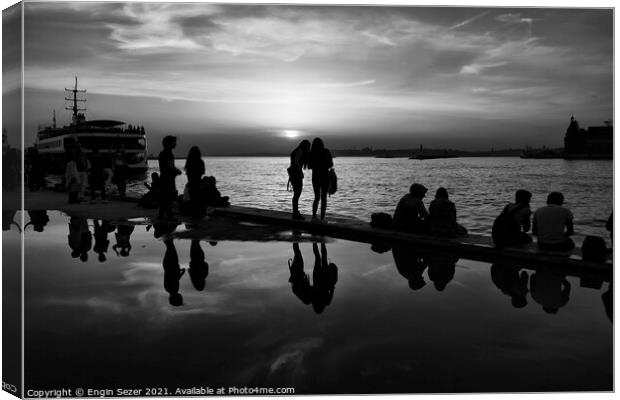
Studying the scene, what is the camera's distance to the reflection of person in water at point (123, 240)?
8.92m

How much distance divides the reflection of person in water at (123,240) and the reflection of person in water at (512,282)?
517cm

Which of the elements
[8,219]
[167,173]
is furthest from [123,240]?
[8,219]

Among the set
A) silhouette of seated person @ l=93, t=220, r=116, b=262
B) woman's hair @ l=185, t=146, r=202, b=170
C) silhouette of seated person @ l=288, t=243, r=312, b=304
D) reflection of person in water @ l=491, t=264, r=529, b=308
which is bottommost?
silhouette of seated person @ l=93, t=220, r=116, b=262

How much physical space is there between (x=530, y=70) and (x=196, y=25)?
3557 millimetres

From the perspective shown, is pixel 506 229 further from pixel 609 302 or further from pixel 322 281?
pixel 322 281

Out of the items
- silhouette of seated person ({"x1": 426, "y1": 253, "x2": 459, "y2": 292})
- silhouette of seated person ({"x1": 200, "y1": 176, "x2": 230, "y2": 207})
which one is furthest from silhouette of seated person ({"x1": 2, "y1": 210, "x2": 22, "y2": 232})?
silhouette of seated person ({"x1": 200, "y1": 176, "x2": 230, "y2": 207})

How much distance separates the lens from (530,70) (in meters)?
6.37

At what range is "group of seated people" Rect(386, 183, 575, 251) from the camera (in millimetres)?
7688

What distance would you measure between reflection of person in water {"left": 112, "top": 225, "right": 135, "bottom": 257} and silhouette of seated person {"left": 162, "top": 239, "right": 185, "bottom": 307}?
609 mm

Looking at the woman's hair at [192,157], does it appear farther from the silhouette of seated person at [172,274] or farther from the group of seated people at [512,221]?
the group of seated people at [512,221]

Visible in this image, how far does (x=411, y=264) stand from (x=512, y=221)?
5.24 ft

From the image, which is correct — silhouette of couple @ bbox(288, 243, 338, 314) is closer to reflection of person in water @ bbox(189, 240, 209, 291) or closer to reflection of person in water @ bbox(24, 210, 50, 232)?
reflection of person in water @ bbox(189, 240, 209, 291)

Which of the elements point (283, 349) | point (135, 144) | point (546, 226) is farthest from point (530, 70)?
point (135, 144)

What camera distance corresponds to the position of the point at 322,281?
6.97m
